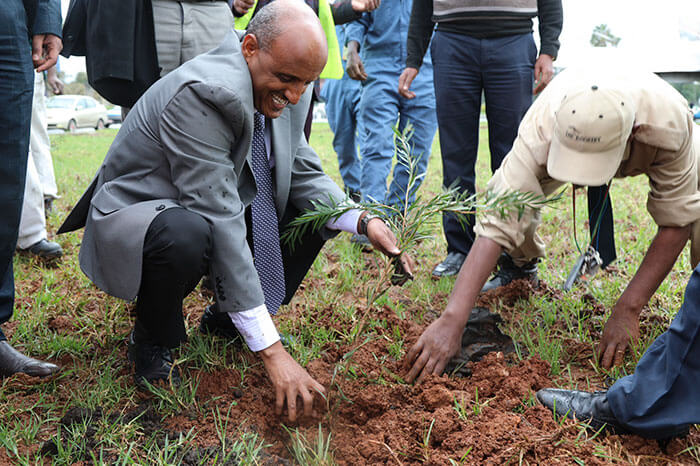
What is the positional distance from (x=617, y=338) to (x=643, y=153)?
0.71 meters

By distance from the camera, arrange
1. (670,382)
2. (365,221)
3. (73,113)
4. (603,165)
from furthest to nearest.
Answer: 1. (73,113)
2. (365,221)
3. (603,165)
4. (670,382)

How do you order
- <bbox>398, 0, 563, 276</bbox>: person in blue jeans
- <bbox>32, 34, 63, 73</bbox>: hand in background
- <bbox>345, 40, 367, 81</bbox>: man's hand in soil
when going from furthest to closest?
<bbox>345, 40, 367, 81</bbox>: man's hand in soil → <bbox>398, 0, 563, 276</bbox>: person in blue jeans → <bbox>32, 34, 63, 73</bbox>: hand in background

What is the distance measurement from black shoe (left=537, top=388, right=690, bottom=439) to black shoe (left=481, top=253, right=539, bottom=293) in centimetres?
121

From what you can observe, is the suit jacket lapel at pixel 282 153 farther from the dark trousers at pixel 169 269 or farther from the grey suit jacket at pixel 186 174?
the dark trousers at pixel 169 269

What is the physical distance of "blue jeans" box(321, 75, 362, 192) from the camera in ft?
16.2

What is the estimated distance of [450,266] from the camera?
3424 millimetres

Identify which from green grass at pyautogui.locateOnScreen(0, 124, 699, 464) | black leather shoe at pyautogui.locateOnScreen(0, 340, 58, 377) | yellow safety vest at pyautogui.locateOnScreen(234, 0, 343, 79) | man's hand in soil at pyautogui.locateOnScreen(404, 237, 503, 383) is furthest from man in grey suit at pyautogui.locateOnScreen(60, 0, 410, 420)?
yellow safety vest at pyautogui.locateOnScreen(234, 0, 343, 79)

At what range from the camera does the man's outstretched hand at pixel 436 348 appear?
2.12m

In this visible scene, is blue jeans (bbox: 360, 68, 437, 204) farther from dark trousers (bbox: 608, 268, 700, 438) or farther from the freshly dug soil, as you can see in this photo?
dark trousers (bbox: 608, 268, 700, 438)

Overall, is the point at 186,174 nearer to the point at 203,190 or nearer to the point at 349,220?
the point at 203,190

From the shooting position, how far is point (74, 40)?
262cm

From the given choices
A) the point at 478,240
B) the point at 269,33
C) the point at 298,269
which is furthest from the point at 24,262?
the point at 478,240

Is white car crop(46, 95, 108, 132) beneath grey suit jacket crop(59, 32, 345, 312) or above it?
beneath

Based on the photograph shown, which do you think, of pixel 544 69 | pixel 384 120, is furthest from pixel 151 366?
pixel 384 120
